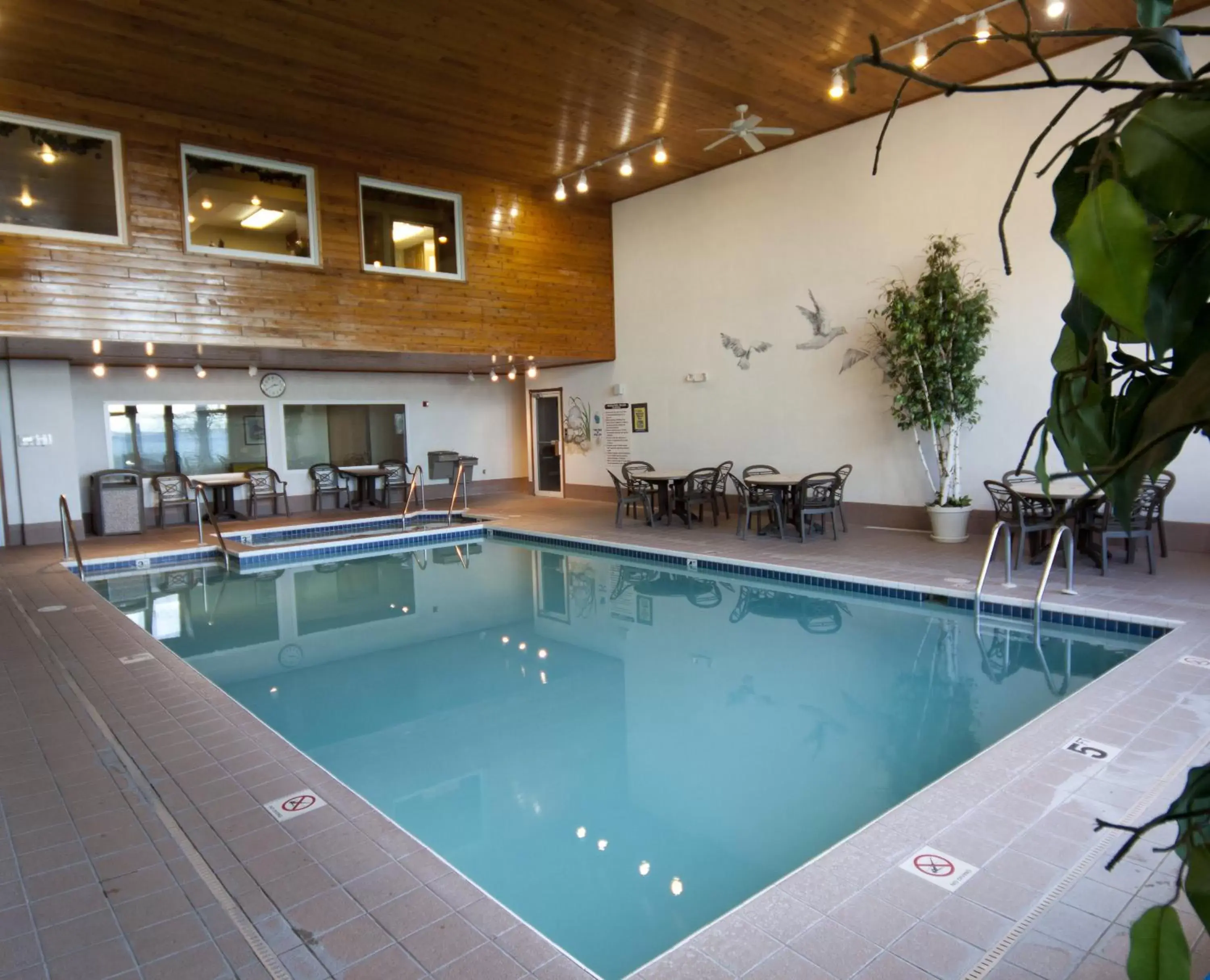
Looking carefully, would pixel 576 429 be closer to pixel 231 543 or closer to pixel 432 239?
pixel 432 239

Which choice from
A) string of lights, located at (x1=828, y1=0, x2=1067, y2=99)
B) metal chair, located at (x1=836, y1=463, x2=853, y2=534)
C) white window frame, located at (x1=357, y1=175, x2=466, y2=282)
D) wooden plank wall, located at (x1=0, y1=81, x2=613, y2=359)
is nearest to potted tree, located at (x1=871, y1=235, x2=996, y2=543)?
metal chair, located at (x1=836, y1=463, x2=853, y2=534)

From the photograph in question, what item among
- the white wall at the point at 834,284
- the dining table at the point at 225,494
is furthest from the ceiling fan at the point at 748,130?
the dining table at the point at 225,494

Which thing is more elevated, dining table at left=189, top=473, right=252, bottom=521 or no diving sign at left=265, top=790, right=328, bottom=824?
dining table at left=189, top=473, right=252, bottom=521

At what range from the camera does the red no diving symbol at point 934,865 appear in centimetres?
251

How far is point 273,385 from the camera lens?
12.6 m

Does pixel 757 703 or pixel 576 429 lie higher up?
pixel 576 429

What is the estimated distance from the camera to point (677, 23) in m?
6.95

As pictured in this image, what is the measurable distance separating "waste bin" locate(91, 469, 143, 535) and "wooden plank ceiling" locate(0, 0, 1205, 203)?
4.94 metres

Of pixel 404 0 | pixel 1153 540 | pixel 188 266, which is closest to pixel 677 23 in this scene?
pixel 404 0

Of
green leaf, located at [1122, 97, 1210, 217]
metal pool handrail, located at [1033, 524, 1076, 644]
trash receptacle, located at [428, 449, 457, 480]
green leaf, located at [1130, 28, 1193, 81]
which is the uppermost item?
green leaf, located at [1130, 28, 1193, 81]

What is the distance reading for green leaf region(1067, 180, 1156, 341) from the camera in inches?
19.2

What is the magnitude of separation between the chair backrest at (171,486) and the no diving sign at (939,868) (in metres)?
11.6

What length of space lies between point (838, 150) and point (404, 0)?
546 cm

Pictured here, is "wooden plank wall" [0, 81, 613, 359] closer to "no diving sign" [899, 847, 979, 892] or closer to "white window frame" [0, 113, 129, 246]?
"white window frame" [0, 113, 129, 246]
